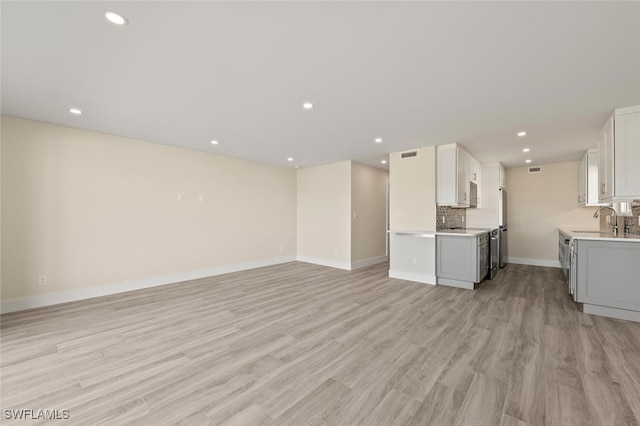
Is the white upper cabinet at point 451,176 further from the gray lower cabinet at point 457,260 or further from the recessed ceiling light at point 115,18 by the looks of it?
the recessed ceiling light at point 115,18

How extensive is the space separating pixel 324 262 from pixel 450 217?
10.6ft

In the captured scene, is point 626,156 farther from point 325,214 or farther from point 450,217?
point 325,214

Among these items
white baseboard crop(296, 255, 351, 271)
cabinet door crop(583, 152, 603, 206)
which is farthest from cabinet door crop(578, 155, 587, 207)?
white baseboard crop(296, 255, 351, 271)

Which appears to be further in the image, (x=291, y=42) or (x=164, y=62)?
(x=164, y=62)

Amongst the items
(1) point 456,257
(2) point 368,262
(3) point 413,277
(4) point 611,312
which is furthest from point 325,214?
(4) point 611,312

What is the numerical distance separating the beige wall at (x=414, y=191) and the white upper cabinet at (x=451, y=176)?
0.38 ft

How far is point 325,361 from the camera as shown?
2254mm

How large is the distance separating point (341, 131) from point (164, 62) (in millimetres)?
2466

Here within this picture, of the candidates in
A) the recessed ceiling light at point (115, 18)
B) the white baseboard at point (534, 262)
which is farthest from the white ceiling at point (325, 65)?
the white baseboard at point (534, 262)

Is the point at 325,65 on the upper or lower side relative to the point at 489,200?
upper

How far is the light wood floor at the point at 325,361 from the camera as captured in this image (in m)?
1.68

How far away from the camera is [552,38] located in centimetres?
183

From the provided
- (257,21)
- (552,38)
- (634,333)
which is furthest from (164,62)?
(634,333)

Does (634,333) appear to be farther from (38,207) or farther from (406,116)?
(38,207)
